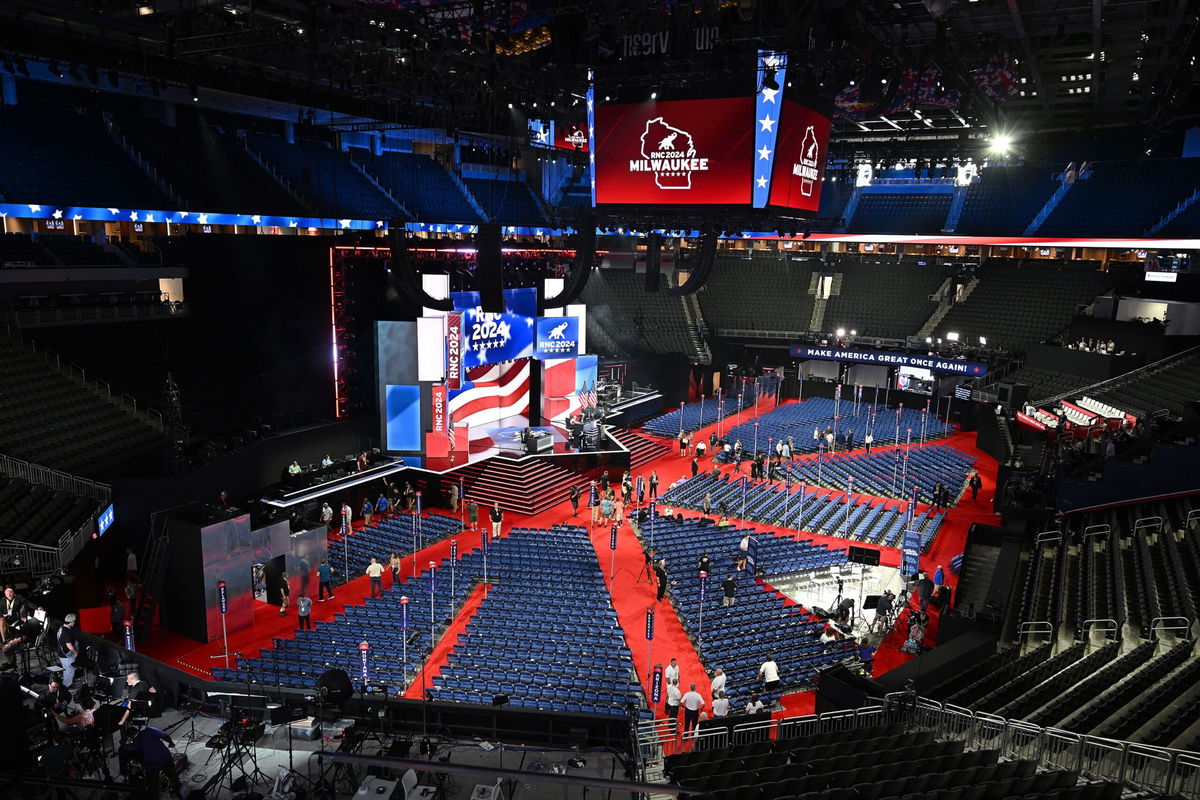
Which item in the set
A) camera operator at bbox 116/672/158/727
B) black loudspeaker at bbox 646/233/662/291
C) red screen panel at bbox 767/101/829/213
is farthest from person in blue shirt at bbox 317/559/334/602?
red screen panel at bbox 767/101/829/213

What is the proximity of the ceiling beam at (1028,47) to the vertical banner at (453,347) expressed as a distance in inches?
651

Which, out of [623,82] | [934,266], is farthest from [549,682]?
[934,266]

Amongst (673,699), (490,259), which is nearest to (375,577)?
(490,259)

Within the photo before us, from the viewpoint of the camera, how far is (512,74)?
18.0 meters

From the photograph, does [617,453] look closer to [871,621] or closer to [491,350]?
[491,350]

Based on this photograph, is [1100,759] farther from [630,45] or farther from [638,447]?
[638,447]

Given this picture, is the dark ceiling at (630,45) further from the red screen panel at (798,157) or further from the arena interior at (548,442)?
the red screen panel at (798,157)

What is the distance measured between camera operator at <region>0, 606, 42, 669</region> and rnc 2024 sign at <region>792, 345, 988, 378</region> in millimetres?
34348

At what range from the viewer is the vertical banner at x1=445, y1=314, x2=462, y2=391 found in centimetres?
2547

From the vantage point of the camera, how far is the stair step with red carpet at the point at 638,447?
31.3m

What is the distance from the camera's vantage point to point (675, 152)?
14.7 metres

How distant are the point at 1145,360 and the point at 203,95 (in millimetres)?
33858

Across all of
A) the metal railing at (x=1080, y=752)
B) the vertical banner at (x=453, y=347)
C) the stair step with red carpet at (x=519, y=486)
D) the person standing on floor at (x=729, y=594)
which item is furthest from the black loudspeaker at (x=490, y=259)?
the metal railing at (x=1080, y=752)

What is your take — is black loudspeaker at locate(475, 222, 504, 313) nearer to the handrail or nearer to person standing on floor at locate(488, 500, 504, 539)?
person standing on floor at locate(488, 500, 504, 539)
